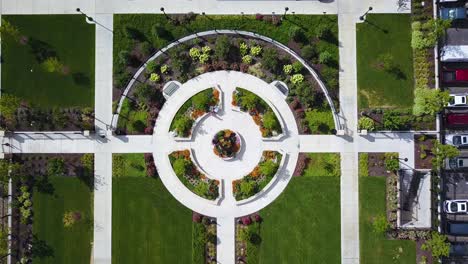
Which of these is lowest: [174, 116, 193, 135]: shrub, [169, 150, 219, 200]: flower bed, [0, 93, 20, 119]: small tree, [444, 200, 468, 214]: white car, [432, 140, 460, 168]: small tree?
[444, 200, 468, 214]: white car

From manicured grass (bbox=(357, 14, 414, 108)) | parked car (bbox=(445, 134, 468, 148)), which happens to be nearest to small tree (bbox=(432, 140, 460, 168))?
parked car (bbox=(445, 134, 468, 148))

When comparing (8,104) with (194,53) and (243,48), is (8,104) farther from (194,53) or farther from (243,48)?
(243,48)

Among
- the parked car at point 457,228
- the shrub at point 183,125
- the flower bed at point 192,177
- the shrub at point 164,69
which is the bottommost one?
the parked car at point 457,228

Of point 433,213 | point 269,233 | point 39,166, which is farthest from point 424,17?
point 39,166

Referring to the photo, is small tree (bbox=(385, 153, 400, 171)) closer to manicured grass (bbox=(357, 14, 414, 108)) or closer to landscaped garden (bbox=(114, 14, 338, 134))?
manicured grass (bbox=(357, 14, 414, 108))

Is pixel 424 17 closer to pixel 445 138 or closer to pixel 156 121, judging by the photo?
pixel 445 138

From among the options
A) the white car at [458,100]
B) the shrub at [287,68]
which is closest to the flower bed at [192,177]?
the shrub at [287,68]

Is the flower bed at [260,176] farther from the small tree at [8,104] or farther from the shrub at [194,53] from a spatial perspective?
the small tree at [8,104]
